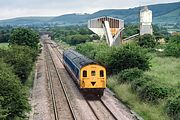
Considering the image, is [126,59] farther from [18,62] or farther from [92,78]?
[18,62]

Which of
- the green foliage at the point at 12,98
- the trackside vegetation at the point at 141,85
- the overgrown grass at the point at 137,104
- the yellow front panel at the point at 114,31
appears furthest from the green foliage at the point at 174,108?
the yellow front panel at the point at 114,31

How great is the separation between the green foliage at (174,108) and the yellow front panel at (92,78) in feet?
23.6

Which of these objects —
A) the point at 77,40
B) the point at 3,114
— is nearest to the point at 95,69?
the point at 3,114

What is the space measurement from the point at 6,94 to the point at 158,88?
1161 cm

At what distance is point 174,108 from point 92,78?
8587mm

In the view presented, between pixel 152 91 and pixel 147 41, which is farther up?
pixel 152 91

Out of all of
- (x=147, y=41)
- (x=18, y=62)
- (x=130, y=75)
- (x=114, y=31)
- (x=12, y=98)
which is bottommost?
(x=147, y=41)

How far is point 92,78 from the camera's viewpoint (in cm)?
3017

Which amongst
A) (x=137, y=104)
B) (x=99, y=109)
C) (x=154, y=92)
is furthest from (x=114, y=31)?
(x=99, y=109)

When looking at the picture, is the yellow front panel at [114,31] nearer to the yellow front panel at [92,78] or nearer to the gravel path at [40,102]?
the gravel path at [40,102]

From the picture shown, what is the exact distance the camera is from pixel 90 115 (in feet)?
82.1

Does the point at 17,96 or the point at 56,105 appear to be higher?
the point at 17,96

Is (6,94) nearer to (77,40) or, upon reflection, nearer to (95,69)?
(95,69)

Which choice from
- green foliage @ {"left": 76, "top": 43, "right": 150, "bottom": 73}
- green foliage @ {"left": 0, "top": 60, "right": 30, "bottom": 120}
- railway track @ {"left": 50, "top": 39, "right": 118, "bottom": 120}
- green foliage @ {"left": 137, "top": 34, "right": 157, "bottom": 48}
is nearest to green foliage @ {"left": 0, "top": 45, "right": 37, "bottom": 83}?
green foliage @ {"left": 76, "top": 43, "right": 150, "bottom": 73}
